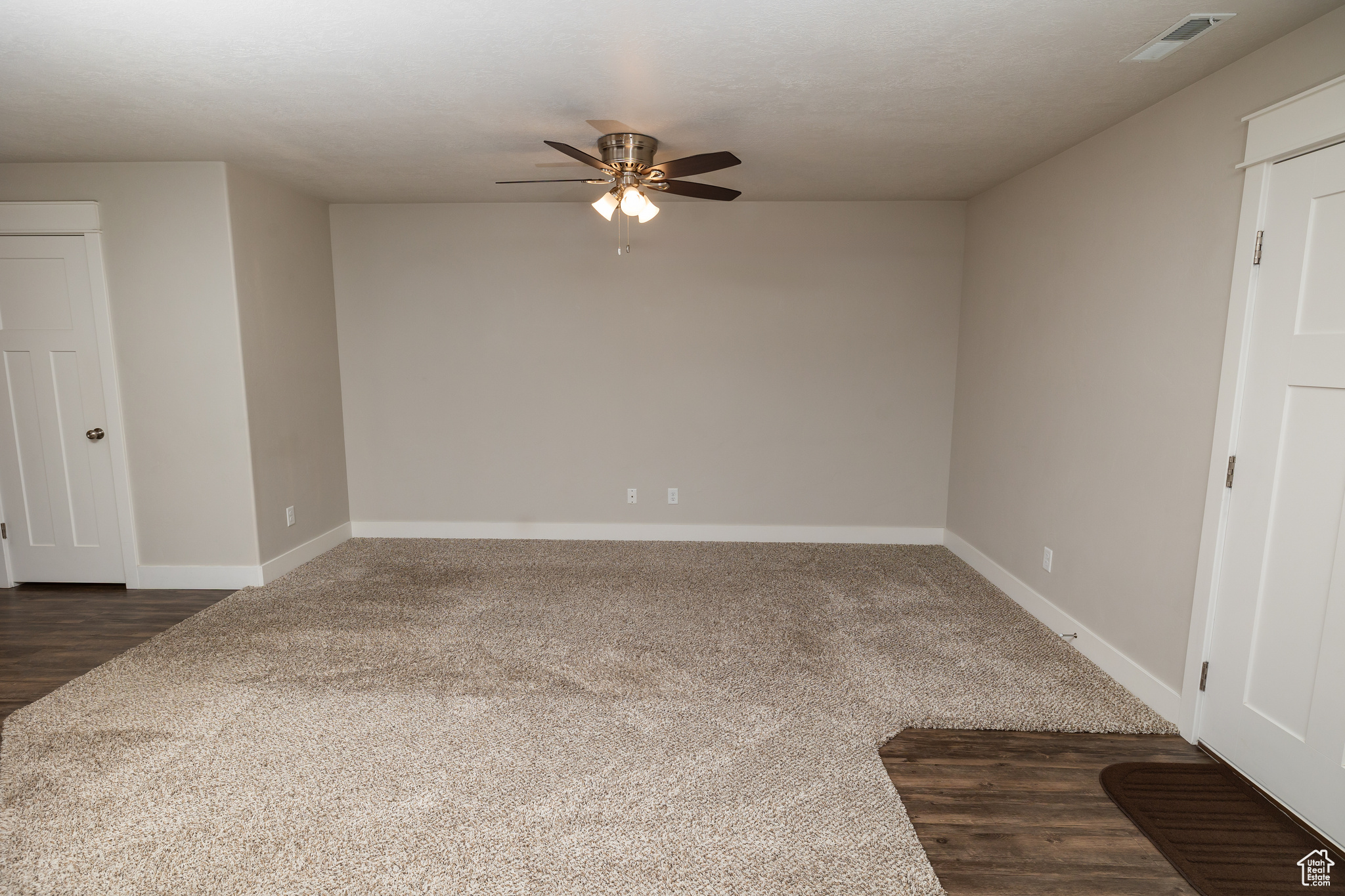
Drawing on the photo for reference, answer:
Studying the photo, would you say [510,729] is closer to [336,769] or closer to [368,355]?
[336,769]

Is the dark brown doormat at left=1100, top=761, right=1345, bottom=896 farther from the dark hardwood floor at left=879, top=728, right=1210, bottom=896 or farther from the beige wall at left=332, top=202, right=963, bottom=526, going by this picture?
the beige wall at left=332, top=202, right=963, bottom=526

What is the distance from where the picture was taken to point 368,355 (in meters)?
4.90

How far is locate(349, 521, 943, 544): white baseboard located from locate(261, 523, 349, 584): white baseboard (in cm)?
18

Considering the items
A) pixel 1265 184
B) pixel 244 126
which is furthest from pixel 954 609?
pixel 244 126

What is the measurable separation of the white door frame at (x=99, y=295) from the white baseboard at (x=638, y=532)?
4.60ft

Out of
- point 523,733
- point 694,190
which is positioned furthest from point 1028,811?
point 694,190

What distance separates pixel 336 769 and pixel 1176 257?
11.8ft

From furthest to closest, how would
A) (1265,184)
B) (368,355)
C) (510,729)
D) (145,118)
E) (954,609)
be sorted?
(368,355) → (954,609) → (145,118) → (510,729) → (1265,184)

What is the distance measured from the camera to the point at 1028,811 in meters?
2.08

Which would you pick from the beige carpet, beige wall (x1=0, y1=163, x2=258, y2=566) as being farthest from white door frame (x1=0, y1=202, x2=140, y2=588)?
the beige carpet

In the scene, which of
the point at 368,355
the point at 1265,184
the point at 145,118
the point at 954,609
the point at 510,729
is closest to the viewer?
the point at 1265,184

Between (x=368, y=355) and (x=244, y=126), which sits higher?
(x=244, y=126)

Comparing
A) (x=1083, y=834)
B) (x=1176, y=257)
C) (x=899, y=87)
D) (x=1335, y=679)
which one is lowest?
(x=1083, y=834)

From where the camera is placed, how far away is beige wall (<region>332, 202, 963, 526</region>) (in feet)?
15.5
